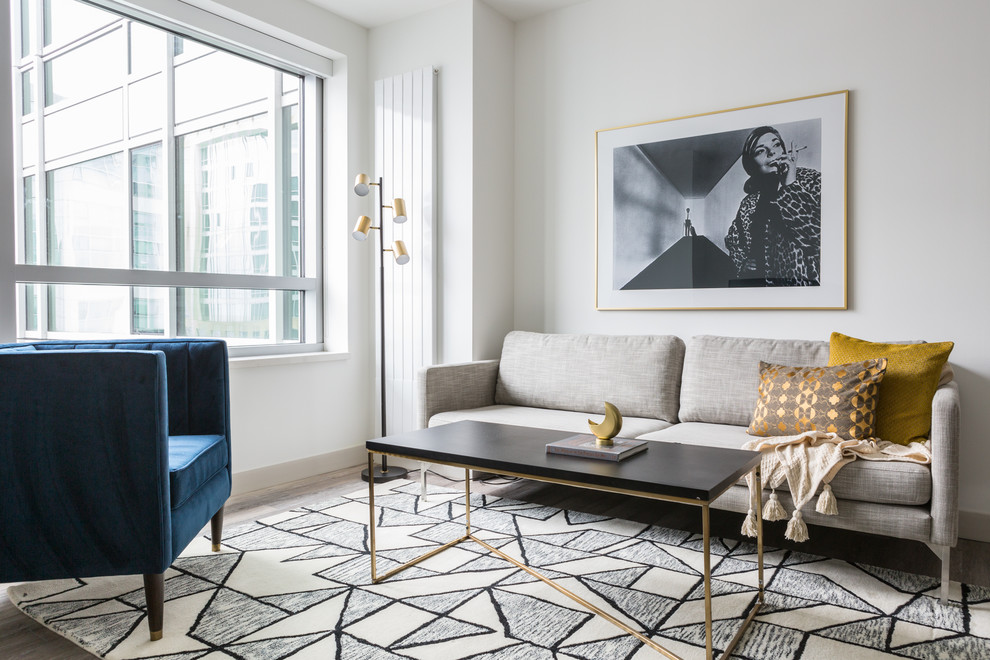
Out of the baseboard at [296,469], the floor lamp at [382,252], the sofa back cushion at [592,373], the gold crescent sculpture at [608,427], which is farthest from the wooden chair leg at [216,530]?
the sofa back cushion at [592,373]

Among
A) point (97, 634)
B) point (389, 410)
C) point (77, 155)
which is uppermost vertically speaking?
point (77, 155)

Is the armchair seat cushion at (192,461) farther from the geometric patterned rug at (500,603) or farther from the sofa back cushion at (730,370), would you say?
the sofa back cushion at (730,370)

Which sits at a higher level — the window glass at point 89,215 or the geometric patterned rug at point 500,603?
the window glass at point 89,215

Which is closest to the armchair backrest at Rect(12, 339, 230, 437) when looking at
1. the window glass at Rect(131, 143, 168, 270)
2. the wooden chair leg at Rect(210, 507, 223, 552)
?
the wooden chair leg at Rect(210, 507, 223, 552)

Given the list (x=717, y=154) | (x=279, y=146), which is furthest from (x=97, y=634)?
(x=717, y=154)

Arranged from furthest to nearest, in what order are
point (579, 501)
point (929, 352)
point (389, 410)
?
point (389, 410)
point (579, 501)
point (929, 352)

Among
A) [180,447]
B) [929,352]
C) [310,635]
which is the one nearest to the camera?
[310,635]

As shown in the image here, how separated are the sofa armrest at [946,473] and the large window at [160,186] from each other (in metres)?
3.12

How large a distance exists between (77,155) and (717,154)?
2.98 metres

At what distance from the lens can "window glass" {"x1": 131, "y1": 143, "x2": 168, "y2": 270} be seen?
321cm

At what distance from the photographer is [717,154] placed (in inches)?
131

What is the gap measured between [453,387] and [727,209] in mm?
1629

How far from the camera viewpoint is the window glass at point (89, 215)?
2.89m

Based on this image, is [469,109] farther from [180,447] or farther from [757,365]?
[180,447]
